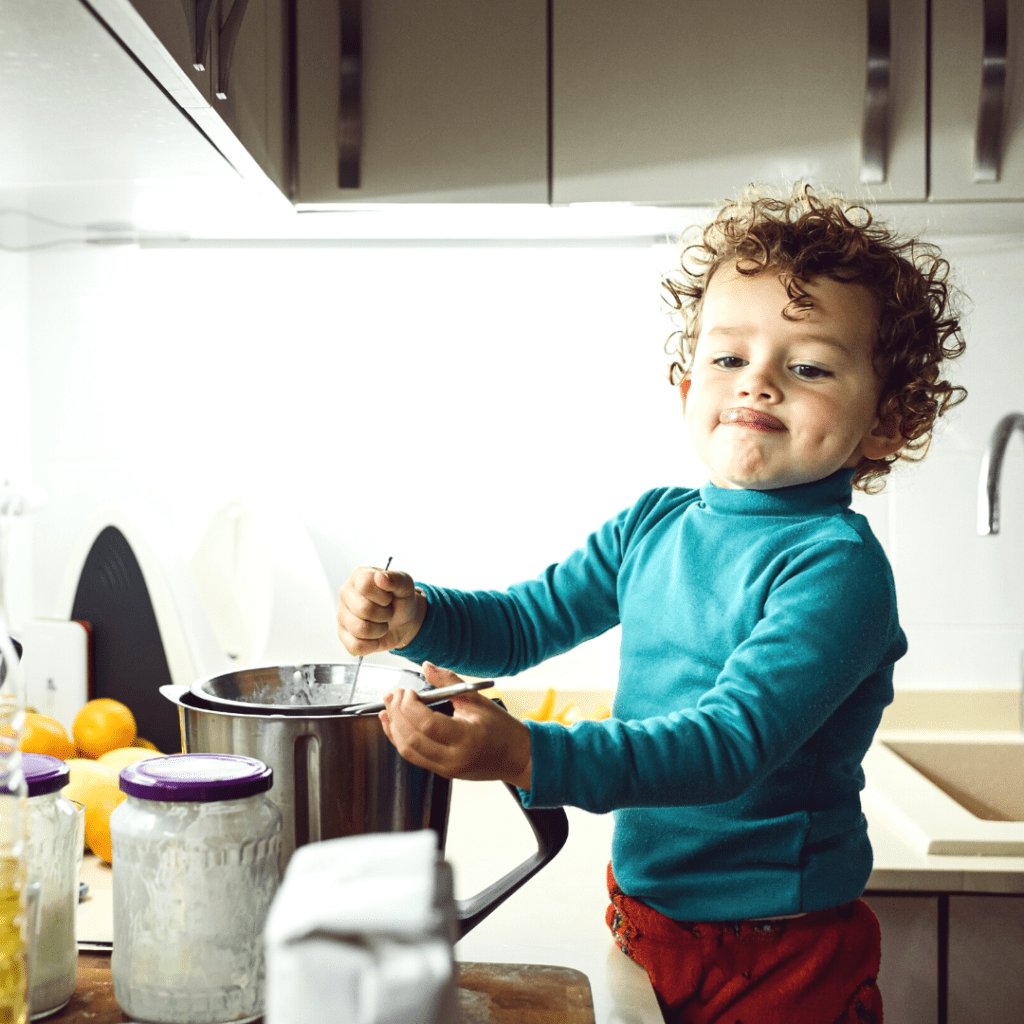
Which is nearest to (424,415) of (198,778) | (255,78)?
(255,78)

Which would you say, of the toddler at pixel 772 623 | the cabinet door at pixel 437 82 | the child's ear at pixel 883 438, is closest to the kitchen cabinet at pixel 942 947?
the toddler at pixel 772 623

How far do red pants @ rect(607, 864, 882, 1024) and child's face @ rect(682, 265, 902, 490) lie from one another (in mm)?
315

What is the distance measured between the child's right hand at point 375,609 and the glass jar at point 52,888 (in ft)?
0.71

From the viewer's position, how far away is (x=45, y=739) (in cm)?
107

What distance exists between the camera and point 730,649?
2.41 ft

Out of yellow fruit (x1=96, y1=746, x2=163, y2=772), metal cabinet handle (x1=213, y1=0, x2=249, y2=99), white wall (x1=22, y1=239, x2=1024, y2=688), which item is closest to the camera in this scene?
metal cabinet handle (x1=213, y1=0, x2=249, y2=99)

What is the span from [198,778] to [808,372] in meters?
0.49

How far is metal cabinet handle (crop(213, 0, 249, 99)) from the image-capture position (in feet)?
2.87

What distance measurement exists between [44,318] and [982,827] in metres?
1.37

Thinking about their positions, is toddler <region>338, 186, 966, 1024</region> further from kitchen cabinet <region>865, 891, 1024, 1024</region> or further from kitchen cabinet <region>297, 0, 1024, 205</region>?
kitchen cabinet <region>297, 0, 1024, 205</region>

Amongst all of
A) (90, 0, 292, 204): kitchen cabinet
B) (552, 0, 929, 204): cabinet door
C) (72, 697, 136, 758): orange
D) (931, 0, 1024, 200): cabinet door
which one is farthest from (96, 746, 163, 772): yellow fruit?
(931, 0, 1024, 200): cabinet door

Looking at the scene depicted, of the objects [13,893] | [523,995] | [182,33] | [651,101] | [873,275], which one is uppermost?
[651,101]

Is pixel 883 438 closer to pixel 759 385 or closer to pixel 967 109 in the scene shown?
pixel 759 385

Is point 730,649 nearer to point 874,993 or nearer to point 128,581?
point 874,993
